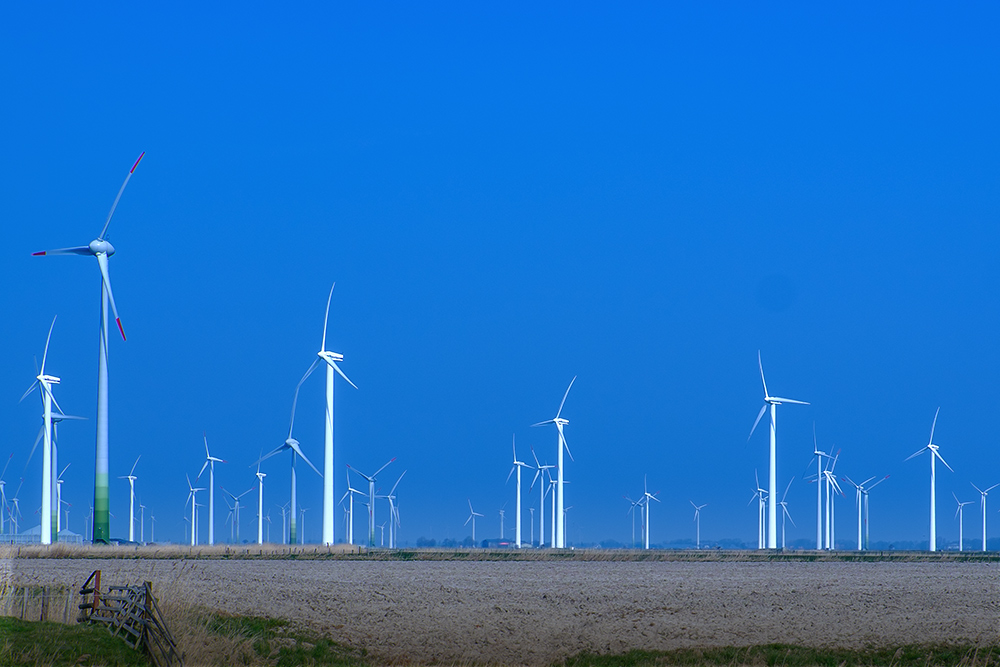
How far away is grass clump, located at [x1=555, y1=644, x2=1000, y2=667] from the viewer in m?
39.8

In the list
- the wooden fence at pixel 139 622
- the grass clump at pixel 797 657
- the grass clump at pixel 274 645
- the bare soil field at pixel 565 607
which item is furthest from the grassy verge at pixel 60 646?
the grass clump at pixel 797 657

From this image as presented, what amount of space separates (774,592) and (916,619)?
6.84 metres

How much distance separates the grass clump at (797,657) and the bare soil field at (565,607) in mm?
802

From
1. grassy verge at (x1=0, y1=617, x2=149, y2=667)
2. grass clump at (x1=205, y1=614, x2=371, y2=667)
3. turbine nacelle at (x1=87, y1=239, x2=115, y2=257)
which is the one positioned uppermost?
turbine nacelle at (x1=87, y1=239, x2=115, y2=257)

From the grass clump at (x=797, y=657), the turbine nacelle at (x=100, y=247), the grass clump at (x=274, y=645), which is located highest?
the turbine nacelle at (x=100, y=247)

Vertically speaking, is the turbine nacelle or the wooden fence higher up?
the turbine nacelle

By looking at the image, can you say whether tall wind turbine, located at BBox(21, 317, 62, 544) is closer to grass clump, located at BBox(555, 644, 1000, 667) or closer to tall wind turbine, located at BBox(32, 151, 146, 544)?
tall wind turbine, located at BBox(32, 151, 146, 544)

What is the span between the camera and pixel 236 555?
82.1 meters

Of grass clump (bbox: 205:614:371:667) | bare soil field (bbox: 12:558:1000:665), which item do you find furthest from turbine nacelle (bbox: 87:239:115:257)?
grass clump (bbox: 205:614:371:667)

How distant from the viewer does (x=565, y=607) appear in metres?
47.6

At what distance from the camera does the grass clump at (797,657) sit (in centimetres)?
3975

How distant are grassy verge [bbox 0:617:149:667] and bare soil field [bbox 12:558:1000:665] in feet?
23.0

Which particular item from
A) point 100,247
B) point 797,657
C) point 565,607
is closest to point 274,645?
point 565,607

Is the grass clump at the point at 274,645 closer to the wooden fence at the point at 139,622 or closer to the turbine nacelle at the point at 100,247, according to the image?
the wooden fence at the point at 139,622
